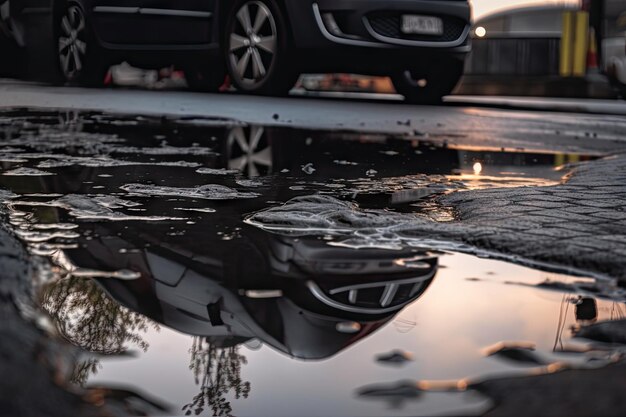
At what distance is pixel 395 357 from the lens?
62.4 inches

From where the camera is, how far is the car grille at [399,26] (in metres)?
Answer: 7.84

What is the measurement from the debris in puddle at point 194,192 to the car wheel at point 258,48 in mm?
4432

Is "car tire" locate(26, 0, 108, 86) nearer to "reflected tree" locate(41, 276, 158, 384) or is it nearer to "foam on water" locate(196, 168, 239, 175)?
"foam on water" locate(196, 168, 239, 175)

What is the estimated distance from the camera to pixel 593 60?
15.0 meters

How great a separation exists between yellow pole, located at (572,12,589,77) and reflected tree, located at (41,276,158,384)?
13.7 m

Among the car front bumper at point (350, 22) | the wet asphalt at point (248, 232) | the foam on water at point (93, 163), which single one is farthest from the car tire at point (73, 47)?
the foam on water at point (93, 163)

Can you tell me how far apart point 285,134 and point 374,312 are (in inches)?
160

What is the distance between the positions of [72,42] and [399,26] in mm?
3320

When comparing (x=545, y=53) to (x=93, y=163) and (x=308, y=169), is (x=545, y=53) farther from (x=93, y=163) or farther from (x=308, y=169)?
(x=93, y=163)

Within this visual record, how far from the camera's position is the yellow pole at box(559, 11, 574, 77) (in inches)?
593

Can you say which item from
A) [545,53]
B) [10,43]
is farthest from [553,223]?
[545,53]

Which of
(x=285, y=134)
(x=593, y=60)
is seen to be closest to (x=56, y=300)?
(x=285, y=134)

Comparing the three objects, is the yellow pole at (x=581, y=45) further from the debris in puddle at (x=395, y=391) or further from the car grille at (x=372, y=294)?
the debris in puddle at (x=395, y=391)

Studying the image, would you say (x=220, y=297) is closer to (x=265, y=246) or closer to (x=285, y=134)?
(x=265, y=246)
